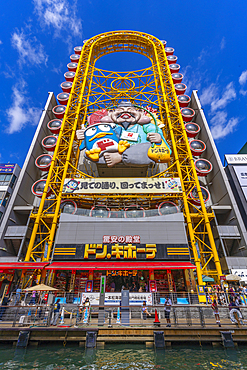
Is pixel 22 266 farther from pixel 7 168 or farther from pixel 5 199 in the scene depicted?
pixel 7 168

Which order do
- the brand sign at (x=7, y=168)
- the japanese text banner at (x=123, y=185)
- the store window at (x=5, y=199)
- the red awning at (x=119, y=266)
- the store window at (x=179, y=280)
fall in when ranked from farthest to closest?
1. the brand sign at (x=7, y=168)
2. the store window at (x=5, y=199)
3. the japanese text banner at (x=123, y=185)
4. the store window at (x=179, y=280)
5. the red awning at (x=119, y=266)

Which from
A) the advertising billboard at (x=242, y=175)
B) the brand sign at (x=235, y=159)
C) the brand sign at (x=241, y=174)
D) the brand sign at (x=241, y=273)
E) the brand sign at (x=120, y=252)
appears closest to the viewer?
the brand sign at (x=120, y=252)

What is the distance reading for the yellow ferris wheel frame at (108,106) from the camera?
26125mm

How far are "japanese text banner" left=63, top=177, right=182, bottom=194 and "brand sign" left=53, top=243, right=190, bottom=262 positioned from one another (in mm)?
6766

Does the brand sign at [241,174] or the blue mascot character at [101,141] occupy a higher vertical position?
the blue mascot character at [101,141]

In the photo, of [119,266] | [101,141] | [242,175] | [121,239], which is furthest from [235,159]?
[119,266]

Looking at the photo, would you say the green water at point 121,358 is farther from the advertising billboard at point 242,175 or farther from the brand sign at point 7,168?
the brand sign at point 7,168

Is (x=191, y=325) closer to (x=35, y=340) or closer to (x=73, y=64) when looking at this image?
(x=35, y=340)

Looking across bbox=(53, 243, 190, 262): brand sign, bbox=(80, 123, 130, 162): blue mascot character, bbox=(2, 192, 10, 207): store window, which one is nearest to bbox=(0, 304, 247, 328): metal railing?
bbox=(53, 243, 190, 262): brand sign

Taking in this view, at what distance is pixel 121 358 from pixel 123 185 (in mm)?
18584

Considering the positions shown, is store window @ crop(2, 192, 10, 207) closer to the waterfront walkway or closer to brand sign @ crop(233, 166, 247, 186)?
the waterfront walkway

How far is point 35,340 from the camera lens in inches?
498

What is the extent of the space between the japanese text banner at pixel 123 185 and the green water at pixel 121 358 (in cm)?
1658

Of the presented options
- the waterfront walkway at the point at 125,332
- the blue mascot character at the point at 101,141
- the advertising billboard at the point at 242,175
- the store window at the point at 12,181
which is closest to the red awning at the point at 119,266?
the waterfront walkway at the point at 125,332
